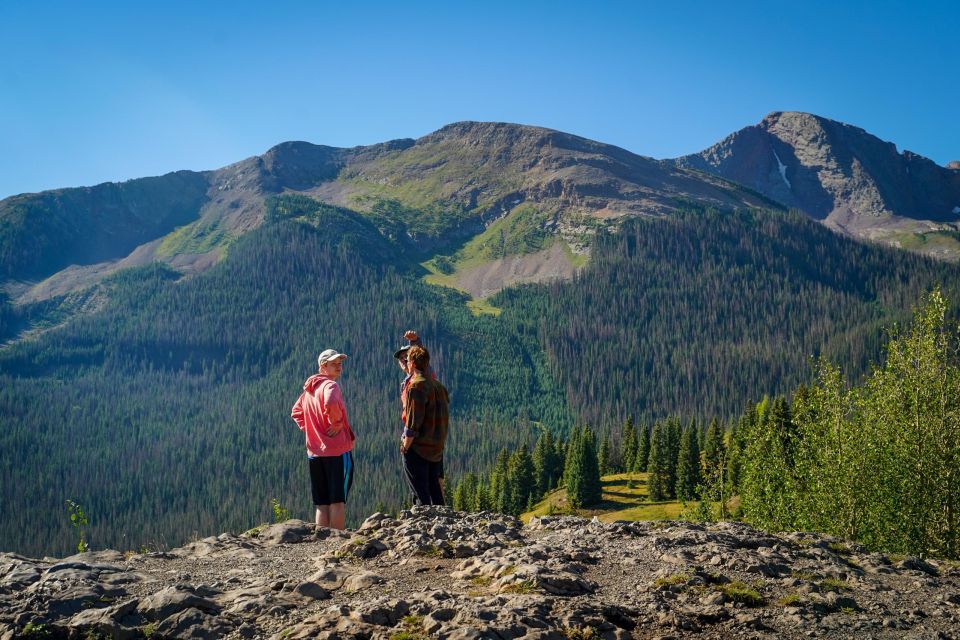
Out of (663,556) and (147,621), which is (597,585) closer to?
(663,556)

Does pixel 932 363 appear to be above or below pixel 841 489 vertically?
above

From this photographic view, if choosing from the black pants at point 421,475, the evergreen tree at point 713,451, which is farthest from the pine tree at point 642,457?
the black pants at point 421,475

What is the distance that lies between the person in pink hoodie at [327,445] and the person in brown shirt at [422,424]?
156 cm

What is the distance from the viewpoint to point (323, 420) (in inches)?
736

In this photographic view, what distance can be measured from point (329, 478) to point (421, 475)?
2323mm

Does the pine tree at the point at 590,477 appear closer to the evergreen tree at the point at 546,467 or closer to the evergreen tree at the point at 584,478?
the evergreen tree at the point at 584,478

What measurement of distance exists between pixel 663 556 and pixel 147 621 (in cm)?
951

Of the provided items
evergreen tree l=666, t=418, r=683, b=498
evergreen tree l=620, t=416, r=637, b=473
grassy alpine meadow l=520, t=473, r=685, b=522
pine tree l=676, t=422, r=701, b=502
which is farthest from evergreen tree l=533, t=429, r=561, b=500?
pine tree l=676, t=422, r=701, b=502

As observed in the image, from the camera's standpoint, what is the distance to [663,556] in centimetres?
1500

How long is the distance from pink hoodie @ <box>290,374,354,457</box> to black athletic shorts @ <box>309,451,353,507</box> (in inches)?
7.5

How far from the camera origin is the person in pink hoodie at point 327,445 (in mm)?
18672

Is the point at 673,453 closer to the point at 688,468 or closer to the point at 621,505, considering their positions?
the point at 688,468

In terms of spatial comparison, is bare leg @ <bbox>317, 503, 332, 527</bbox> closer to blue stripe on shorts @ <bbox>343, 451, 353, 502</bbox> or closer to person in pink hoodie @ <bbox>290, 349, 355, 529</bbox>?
person in pink hoodie @ <bbox>290, 349, 355, 529</bbox>

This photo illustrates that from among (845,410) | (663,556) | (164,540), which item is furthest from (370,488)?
(663,556)
